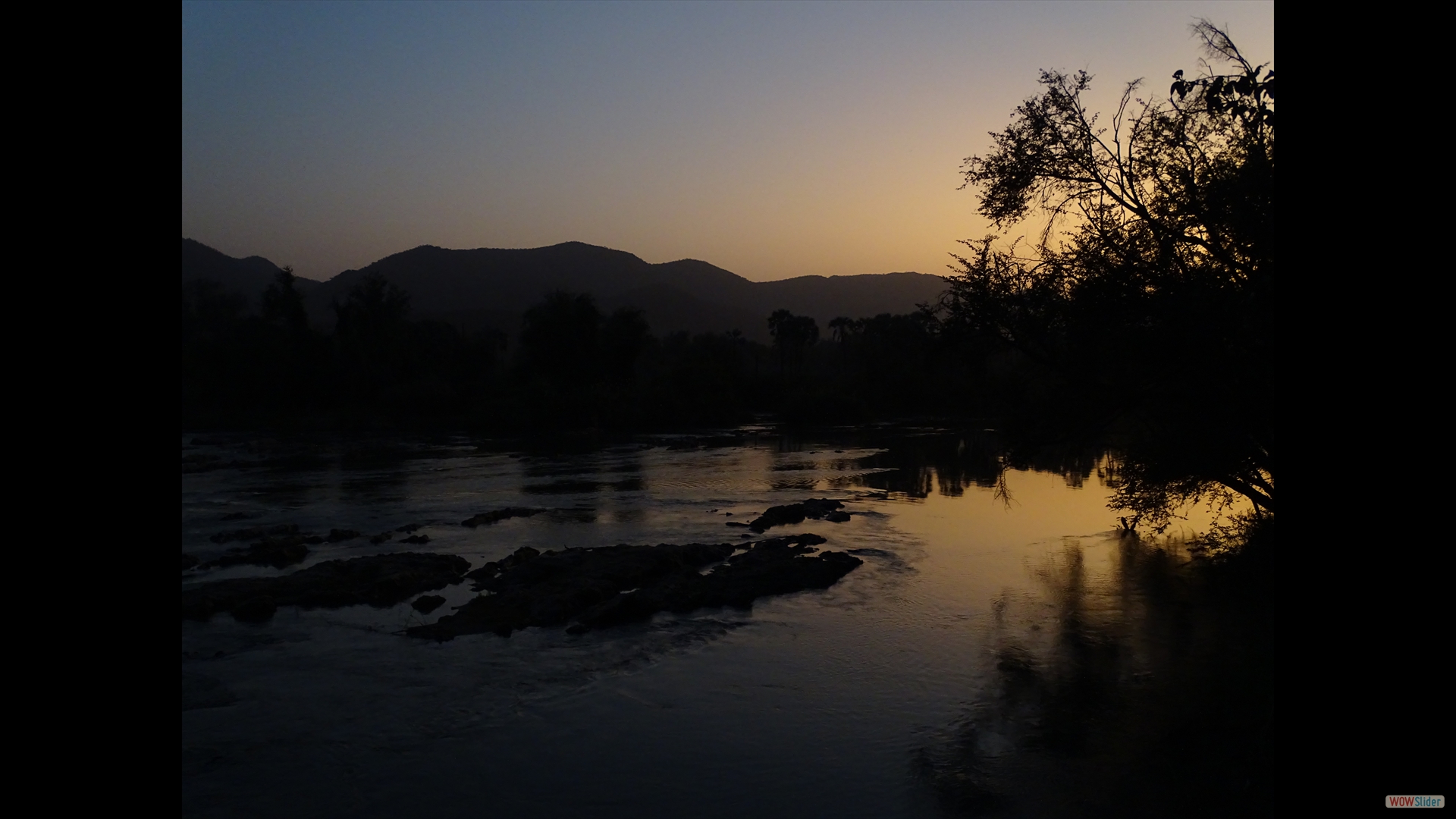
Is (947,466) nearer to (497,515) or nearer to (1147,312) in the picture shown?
(497,515)

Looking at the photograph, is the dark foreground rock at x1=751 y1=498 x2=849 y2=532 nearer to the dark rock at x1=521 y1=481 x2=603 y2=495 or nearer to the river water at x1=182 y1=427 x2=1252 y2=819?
the river water at x1=182 y1=427 x2=1252 y2=819

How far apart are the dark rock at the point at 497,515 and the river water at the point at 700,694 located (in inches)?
24.3

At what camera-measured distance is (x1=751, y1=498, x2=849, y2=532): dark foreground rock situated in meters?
21.4

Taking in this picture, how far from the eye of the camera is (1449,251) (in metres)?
2.20

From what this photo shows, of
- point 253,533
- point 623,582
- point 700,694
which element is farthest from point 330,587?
point 700,694

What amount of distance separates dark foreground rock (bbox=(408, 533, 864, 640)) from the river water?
14.7 inches

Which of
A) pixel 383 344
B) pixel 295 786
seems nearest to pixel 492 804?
pixel 295 786

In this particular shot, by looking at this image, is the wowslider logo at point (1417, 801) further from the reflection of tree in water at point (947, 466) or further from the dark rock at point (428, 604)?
the reflection of tree in water at point (947, 466)

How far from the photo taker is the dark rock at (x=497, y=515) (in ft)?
70.6

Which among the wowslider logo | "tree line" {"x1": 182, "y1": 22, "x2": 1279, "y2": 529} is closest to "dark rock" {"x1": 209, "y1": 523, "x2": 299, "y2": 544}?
"tree line" {"x1": 182, "y1": 22, "x2": 1279, "y2": 529}

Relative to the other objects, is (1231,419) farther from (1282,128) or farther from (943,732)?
(1282,128)

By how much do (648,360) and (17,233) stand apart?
3682 inches

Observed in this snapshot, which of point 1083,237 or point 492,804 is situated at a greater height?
point 1083,237

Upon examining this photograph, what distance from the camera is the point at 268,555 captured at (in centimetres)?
1711
